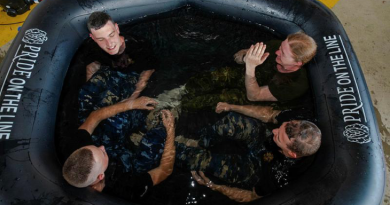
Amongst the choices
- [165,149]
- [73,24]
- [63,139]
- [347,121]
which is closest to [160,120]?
[165,149]

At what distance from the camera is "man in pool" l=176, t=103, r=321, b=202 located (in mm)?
2121

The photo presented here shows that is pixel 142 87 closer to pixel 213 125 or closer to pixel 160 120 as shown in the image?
pixel 160 120

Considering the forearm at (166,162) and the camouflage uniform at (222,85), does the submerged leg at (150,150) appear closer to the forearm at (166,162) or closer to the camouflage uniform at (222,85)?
the forearm at (166,162)

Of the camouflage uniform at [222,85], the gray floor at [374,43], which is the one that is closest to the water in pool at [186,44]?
the camouflage uniform at [222,85]

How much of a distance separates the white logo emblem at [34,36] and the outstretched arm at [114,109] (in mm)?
886

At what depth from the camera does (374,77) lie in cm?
361

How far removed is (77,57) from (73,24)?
0.35 m

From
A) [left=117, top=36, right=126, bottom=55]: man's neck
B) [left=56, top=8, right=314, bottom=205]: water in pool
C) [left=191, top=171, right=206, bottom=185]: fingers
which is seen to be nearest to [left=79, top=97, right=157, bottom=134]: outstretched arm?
[left=56, top=8, right=314, bottom=205]: water in pool

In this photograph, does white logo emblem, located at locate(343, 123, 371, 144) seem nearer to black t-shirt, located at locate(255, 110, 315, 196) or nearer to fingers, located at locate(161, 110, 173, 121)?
black t-shirt, located at locate(255, 110, 315, 196)

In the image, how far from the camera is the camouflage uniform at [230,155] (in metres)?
2.54

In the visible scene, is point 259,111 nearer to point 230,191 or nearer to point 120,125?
point 230,191

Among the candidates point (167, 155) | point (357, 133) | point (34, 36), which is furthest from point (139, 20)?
point (357, 133)

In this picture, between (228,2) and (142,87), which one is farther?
(228,2)

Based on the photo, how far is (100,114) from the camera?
2.61 meters
